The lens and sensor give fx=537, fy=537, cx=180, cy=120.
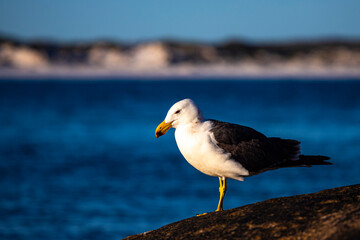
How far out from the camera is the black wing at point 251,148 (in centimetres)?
614

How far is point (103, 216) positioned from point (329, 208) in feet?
36.1

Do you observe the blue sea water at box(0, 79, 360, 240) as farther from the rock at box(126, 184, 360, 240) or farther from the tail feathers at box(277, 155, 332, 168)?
the rock at box(126, 184, 360, 240)

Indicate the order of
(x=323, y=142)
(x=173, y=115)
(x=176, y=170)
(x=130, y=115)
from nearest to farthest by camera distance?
(x=173, y=115)
(x=176, y=170)
(x=323, y=142)
(x=130, y=115)

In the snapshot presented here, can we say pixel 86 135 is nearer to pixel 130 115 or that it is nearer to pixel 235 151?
pixel 130 115

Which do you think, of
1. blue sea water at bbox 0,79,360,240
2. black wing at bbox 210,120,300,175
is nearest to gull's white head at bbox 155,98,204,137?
black wing at bbox 210,120,300,175

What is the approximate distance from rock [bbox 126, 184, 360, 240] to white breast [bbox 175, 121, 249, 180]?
62 centimetres

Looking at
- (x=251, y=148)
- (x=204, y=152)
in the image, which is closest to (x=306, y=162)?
(x=251, y=148)

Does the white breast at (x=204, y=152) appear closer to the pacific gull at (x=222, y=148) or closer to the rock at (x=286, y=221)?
the pacific gull at (x=222, y=148)

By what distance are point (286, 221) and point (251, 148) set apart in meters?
1.80

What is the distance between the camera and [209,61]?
528ft

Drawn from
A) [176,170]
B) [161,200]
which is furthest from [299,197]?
[176,170]

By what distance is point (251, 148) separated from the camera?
6.35m

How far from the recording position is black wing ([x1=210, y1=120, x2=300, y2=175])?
614 centimetres

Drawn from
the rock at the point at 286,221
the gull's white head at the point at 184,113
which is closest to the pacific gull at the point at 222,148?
the gull's white head at the point at 184,113
